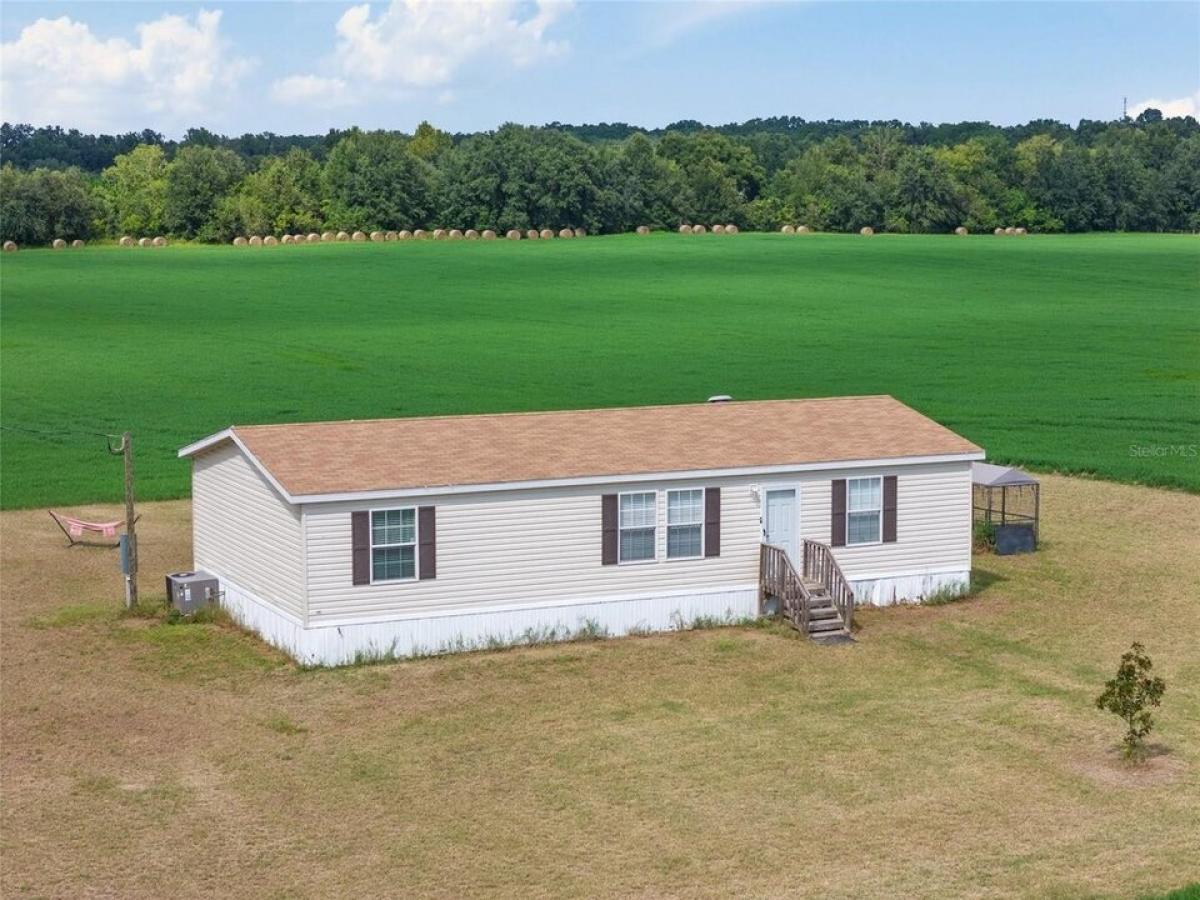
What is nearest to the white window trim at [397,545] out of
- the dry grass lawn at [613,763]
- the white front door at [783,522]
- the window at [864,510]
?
the dry grass lawn at [613,763]

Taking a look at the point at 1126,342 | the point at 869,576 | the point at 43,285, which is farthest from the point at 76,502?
the point at 43,285

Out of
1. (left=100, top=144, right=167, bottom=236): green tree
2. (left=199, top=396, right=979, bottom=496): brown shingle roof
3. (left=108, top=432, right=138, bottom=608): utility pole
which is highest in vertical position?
(left=100, top=144, right=167, bottom=236): green tree

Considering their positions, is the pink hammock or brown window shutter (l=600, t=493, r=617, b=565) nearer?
brown window shutter (l=600, t=493, r=617, b=565)

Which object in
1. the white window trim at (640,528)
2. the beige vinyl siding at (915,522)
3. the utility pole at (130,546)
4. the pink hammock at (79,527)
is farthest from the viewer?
the pink hammock at (79,527)

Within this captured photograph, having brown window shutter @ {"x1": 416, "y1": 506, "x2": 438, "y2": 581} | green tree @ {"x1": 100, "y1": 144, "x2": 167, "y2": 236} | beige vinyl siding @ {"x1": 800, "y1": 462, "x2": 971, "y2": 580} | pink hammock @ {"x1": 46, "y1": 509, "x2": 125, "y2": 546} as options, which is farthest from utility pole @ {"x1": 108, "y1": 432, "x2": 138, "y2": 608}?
green tree @ {"x1": 100, "y1": 144, "x2": 167, "y2": 236}

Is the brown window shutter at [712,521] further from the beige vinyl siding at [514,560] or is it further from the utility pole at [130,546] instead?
the utility pole at [130,546]

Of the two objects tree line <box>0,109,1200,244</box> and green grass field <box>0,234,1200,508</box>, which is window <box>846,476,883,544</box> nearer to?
green grass field <box>0,234,1200,508</box>

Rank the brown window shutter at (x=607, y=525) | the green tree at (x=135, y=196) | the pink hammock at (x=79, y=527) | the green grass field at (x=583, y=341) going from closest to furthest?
the brown window shutter at (x=607, y=525)
the pink hammock at (x=79, y=527)
the green grass field at (x=583, y=341)
the green tree at (x=135, y=196)

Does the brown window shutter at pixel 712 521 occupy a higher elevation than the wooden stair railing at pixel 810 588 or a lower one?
higher
